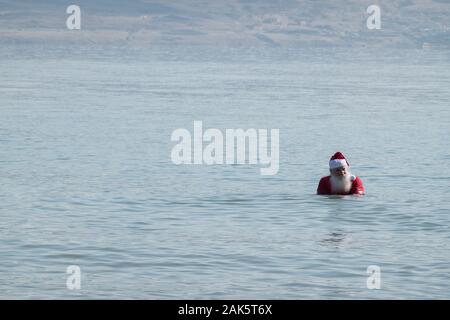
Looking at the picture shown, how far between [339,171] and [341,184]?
54cm

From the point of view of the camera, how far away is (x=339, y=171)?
23719 mm

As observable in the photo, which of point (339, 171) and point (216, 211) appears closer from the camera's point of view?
point (216, 211)

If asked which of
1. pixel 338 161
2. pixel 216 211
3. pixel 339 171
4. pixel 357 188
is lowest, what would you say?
pixel 216 211

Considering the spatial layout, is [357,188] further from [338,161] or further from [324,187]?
[338,161]

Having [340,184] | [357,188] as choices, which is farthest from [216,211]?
[357,188]

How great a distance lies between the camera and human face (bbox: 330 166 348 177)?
77.5 ft

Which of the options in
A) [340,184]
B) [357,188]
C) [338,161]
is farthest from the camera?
[357,188]

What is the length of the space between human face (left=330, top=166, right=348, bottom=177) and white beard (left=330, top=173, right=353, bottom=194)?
0.14 metres

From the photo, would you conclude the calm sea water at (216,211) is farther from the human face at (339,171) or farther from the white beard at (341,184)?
the human face at (339,171)

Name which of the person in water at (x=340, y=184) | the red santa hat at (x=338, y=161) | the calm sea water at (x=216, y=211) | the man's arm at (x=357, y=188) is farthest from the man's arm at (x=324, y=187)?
the red santa hat at (x=338, y=161)

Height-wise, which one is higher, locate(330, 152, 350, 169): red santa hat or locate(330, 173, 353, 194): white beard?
locate(330, 152, 350, 169): red santa hat

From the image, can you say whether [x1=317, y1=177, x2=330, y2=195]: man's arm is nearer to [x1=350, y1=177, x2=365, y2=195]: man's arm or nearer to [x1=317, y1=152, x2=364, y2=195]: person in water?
[x1=317, y1=152, x2=364, y2=195]: person in water

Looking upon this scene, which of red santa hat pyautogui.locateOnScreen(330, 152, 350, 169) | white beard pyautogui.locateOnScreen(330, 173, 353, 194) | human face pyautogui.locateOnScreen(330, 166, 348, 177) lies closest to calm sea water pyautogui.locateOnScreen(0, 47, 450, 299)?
white beard pyautogui.locateOnScreen(330, 173, 353, 194)
